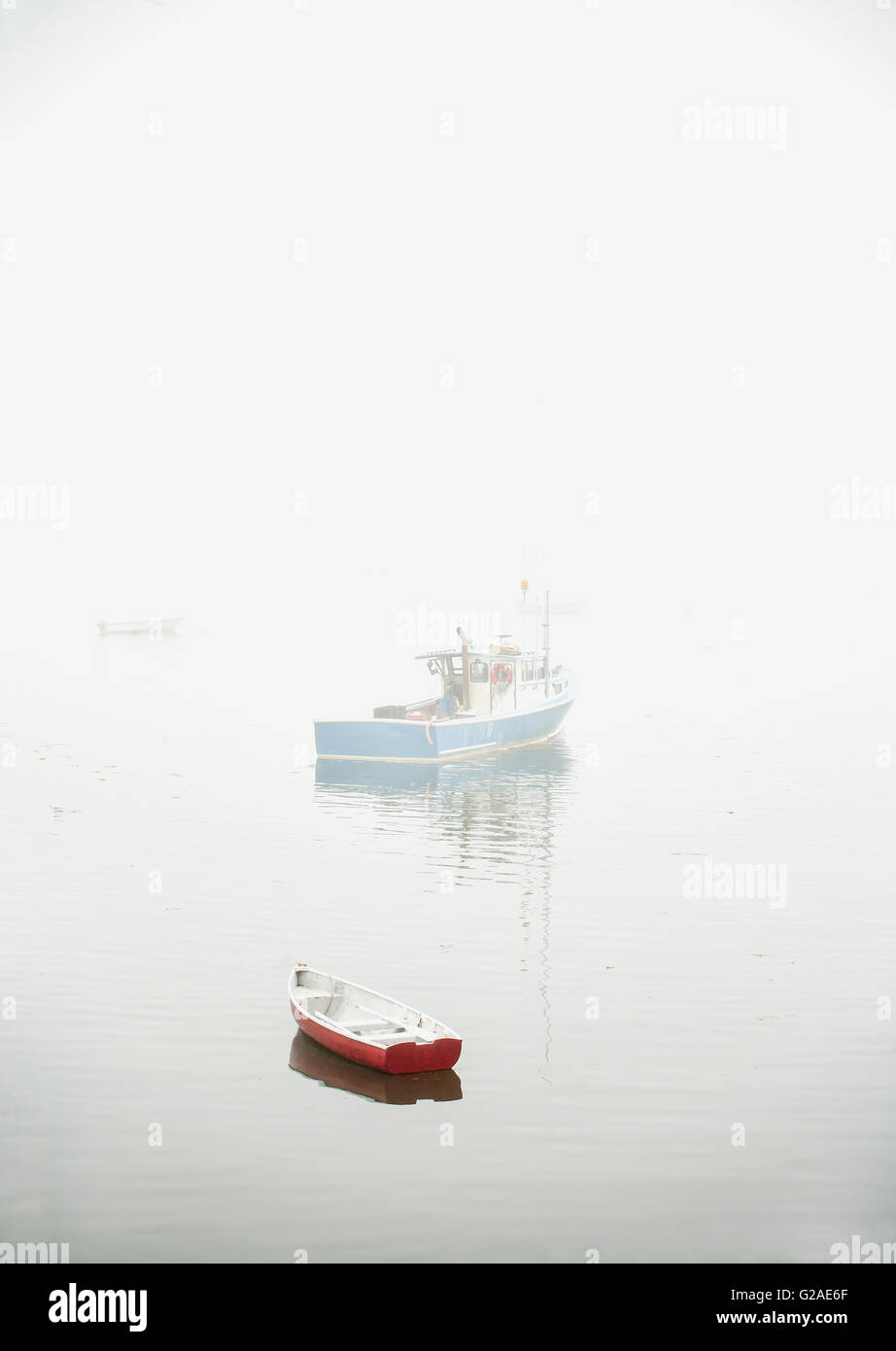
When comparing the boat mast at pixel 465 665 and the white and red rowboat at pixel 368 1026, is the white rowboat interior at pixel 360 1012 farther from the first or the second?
the boat mast at pixel 465 665

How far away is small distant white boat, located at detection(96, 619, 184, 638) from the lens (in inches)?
7092

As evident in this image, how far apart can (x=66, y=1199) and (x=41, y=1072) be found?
4358 mm

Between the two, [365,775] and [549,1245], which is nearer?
[549,1245]

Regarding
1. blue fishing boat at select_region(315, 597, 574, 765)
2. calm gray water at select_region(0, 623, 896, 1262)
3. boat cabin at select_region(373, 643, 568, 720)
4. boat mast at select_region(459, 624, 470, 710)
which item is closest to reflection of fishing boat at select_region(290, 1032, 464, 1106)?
calm gray water at select_region(0, 623, 896, 1262)

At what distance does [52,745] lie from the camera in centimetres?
6312

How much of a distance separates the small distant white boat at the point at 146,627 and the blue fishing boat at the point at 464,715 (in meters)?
127

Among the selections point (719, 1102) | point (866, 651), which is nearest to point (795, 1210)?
point (719, 1102)

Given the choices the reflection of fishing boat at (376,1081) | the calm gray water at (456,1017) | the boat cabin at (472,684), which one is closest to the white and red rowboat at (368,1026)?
the reflection of fishing boat at (376,1081)

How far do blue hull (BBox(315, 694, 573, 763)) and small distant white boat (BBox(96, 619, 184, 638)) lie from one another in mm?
130385

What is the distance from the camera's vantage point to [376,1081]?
→ 19.3 meters

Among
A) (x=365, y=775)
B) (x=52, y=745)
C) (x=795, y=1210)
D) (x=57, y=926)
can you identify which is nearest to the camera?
(x=795, y=1210)

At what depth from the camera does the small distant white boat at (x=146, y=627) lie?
180125 mm
